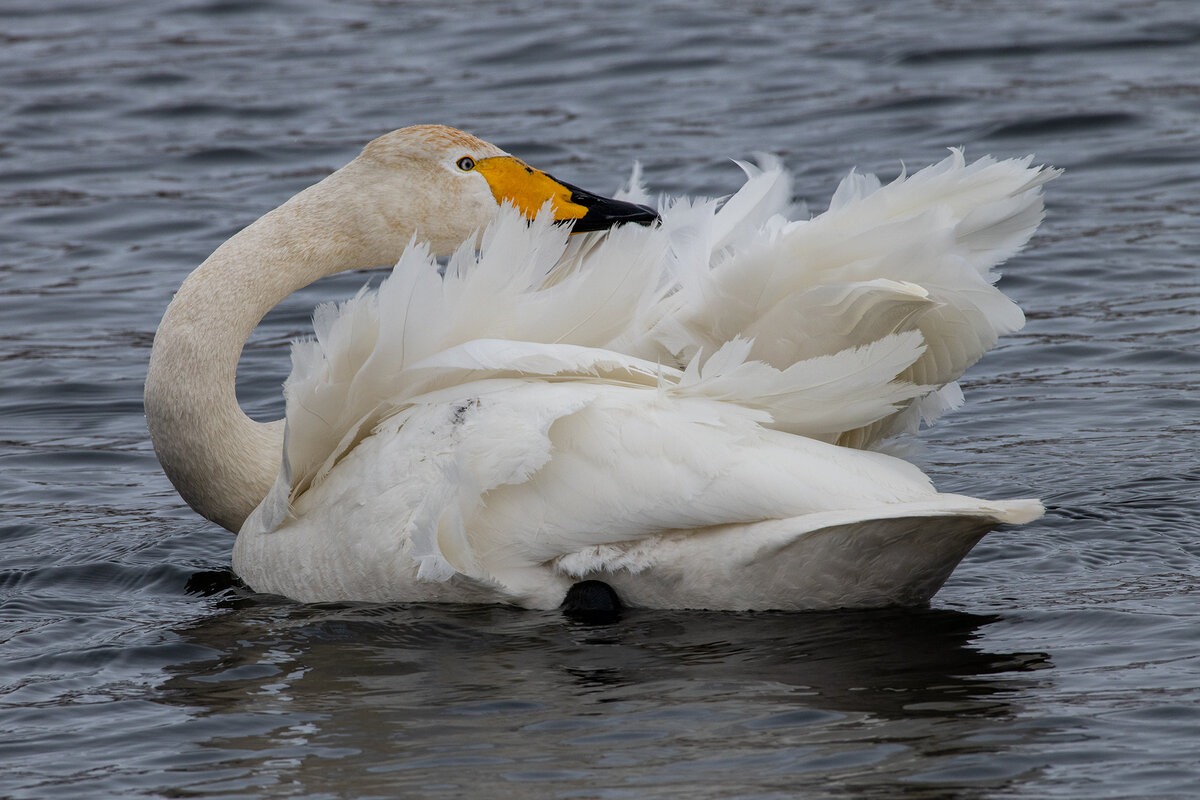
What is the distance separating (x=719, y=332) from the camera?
554 centimetres

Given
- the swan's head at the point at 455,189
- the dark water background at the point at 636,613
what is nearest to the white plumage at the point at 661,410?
the dark water background at the point at 636,613

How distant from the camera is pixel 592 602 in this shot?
5477 millimetres

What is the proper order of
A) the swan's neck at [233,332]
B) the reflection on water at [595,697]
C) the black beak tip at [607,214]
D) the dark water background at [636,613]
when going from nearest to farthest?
the reflection on water at [595,697]
the dark water background at [636,613]
the swan's neck at [233,332]
the black beak tip at [607,214]

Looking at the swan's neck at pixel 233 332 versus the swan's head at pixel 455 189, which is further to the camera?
the swan's head at pixel 455 189

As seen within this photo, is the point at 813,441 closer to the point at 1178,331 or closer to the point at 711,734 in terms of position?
the point at 711,734

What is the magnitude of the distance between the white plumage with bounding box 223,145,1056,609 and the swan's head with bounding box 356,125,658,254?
653mm

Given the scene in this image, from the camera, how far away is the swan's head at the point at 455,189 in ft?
21.0

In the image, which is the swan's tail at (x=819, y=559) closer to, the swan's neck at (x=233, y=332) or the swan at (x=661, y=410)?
the swan at (x=661, y=410)

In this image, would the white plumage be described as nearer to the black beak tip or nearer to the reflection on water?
the reflection on water

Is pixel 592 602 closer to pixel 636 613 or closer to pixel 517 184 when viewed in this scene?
pixel 636 613

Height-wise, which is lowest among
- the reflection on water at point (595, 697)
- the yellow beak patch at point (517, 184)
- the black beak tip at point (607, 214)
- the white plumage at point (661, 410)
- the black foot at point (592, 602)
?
the reflection on water at point (595, 697)

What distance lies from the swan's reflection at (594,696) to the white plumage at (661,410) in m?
0.12

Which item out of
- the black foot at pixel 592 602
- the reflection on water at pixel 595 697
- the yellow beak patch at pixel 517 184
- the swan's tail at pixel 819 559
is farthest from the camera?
the yellow beak patch at pixel 517 184

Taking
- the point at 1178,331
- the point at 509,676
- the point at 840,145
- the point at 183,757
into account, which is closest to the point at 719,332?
the point at 509,676
